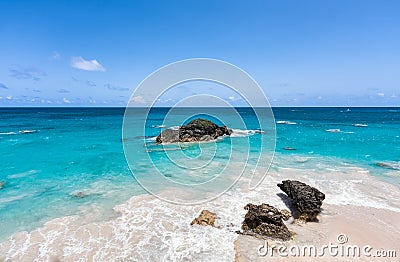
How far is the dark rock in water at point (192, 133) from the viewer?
35.7m

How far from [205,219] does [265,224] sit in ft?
9.68

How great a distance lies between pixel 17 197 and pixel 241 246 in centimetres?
1445

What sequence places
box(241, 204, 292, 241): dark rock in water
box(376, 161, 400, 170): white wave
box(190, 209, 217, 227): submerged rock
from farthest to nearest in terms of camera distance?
box(376, 161, 400, 170): white wave < box(190, 209, 217, 227): submerged rock < box(241, 204, 292, 241): dark rock in water

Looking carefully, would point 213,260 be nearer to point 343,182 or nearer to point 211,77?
point 211,77

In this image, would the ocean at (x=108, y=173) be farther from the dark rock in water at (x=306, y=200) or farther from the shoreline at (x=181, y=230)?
the dark rock in water at (x=306, y=200)

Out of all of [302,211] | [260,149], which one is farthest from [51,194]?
[260,149]

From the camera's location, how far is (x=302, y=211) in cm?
1237

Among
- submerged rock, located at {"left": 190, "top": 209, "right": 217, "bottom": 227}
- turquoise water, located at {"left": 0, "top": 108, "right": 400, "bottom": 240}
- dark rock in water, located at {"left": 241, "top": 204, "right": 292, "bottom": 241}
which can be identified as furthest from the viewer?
turquoise water, located at {"left": 0, "top": 108, "right": 400, "bottom": 240}

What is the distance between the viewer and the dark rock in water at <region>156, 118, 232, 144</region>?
3566 cm

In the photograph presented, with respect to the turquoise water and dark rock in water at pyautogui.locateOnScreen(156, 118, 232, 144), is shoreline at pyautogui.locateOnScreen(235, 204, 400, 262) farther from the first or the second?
dark rock in water at pyautogui.locateOnScreen(156, 118, 232, 144)

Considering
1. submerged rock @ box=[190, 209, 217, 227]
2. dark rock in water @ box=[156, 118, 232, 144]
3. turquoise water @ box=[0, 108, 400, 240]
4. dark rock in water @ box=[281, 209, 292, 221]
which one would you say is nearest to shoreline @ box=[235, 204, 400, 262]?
dark rock in water @ box=[281, 209, 292, 221]

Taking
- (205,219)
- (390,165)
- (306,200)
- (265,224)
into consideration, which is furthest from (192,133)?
(265,224)

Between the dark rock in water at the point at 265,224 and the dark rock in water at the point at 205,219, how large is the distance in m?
1.59

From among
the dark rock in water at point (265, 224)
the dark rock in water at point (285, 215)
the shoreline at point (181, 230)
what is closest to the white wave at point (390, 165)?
the shoreline at point (181, 230)
